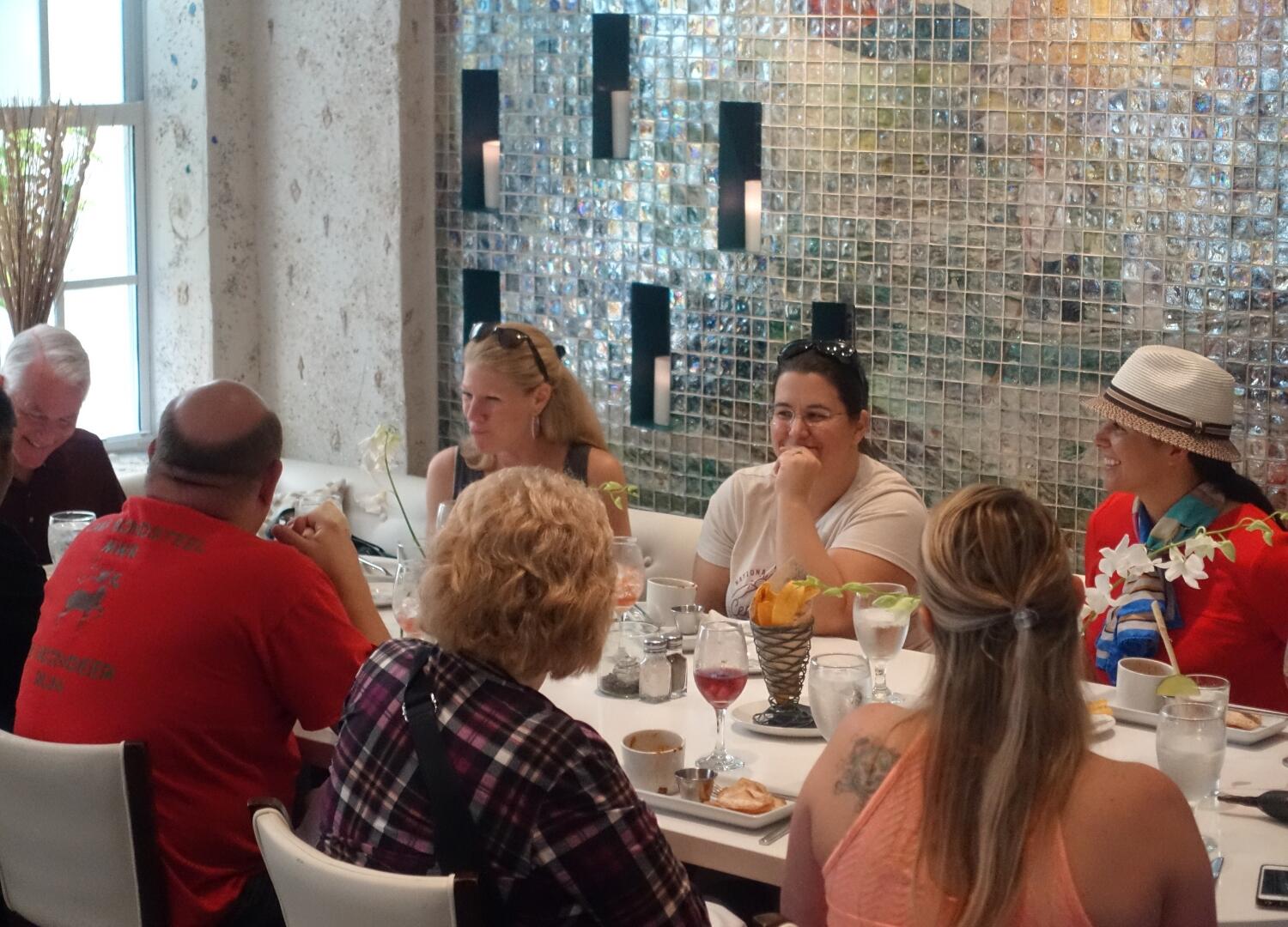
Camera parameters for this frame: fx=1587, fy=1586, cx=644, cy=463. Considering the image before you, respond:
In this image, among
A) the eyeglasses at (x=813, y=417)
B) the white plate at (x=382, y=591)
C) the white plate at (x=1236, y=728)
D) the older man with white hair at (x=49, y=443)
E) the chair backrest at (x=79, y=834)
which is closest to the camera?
the chair backrest at (x=79, y=834)

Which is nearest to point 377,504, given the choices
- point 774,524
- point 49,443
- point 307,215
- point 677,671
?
point 49,443

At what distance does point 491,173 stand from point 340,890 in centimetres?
323

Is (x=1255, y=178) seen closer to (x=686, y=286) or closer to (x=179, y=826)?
(x=686, y=286)

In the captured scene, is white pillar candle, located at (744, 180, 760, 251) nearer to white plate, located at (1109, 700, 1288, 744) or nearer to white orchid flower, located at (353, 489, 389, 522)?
white orchid flower, located at (353, 489, 389, 522)

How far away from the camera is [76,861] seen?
7.13 ft

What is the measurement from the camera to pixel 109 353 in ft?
16.8

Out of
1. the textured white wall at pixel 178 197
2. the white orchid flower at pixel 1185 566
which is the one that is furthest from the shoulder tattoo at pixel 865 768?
the textured white wall at pixel 178 197

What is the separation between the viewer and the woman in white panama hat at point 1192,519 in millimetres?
2803

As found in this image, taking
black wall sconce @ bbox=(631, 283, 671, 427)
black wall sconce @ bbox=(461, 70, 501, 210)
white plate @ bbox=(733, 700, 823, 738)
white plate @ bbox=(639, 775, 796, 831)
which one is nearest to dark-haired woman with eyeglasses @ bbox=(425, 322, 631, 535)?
black wall sconce @ bbox=(631, 283, 671, 427)

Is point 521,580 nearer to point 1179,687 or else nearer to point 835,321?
point 1179,687

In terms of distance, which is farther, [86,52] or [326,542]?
[86,52]

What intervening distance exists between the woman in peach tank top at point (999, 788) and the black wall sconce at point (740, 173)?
248cm

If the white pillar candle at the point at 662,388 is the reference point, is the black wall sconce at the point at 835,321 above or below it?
above

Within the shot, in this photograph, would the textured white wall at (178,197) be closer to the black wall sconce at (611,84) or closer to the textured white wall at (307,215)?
the textured white wall at (307,215)
